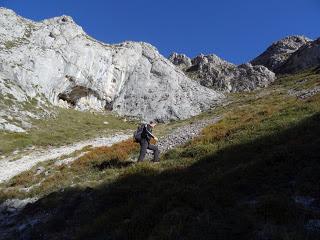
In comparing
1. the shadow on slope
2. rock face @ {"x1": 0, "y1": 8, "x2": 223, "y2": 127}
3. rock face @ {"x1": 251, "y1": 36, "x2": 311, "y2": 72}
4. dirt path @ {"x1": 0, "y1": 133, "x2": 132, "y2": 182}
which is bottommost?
the shadow on slope

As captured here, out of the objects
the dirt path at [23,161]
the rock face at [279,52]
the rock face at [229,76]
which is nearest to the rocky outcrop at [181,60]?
the rock face at [229,76]

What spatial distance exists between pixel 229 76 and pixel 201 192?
103 metres

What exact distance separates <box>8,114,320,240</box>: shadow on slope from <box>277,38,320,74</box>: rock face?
103 meters

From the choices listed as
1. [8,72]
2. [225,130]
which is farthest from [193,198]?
[8,72]

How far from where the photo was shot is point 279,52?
148 meters

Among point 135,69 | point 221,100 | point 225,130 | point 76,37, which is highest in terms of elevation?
point 76,37

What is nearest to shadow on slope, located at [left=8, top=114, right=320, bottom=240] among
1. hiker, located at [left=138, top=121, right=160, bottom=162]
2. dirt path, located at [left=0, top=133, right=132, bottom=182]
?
hiker, located at [left=138, top=121, right=160, bottom=162]

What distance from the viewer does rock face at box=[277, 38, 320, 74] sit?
11881 cm

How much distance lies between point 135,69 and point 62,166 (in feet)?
218

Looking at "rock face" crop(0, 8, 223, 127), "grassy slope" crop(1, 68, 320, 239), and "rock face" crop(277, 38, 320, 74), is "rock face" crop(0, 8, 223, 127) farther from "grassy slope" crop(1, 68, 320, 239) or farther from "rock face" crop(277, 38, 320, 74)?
"grassy slope" crop(1, 68, 320, 239)

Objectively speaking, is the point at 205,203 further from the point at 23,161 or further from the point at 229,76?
the point at 229,76

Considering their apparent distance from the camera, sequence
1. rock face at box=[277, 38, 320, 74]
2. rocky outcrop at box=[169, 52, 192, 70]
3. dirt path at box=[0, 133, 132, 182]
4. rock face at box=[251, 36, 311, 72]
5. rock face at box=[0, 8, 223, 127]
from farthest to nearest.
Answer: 1. rock face at box=[251, 36, 311, 72]
2. rocky outcrop at box=[169, 52, 192, 70]
3. rock face at box=[277, 38, 320, 74]
4. rock face at box=[0, 8, 223, 127]
5. dirt path at box=[0, 133, 132, 182]

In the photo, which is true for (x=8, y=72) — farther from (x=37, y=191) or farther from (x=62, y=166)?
(x=37, y=191)

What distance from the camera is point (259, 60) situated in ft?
500
